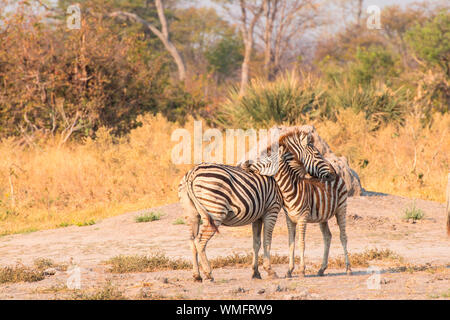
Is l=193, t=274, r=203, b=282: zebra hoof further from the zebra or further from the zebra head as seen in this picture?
the zebra head

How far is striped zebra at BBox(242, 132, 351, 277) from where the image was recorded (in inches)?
281

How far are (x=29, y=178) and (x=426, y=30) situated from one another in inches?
720

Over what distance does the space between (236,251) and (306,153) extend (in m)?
2.75

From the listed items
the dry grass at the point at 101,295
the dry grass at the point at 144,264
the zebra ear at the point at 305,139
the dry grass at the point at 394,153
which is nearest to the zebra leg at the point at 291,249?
the zebra ear at the point at 305,139

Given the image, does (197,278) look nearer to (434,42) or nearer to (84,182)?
(84,182)

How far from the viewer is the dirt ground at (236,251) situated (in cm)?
636

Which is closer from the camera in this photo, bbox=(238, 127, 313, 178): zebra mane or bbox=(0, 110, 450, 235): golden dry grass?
bbox=(238, 127, 313, 178): zebra mane

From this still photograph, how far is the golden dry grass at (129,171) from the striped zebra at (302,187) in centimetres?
654

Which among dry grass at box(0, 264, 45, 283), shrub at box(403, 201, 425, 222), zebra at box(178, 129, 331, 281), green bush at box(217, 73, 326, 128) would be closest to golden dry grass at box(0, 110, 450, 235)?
green bush at box(217, 73, 326, 128)

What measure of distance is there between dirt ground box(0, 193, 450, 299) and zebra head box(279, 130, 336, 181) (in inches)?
46.4

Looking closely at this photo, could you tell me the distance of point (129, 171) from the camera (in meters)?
16.0
